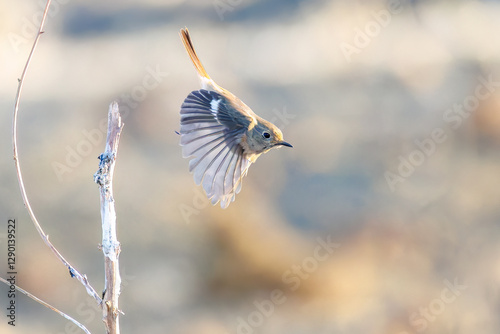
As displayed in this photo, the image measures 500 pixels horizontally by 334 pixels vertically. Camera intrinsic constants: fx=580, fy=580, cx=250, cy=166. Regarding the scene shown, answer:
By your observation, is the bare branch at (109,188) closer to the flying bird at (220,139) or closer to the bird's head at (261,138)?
the flying bird at (220,139)

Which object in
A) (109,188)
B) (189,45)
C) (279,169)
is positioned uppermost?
(189,45)

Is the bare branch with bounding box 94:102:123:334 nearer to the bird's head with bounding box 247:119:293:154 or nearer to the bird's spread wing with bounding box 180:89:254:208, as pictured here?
the bird's spread wing with bounding box 180:89:254:208

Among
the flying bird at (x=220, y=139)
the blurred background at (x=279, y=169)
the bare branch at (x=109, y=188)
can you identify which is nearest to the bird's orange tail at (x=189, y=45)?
the flying bird at (x=220, y=139)

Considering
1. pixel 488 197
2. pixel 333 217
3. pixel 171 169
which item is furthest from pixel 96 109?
pixel 488 197

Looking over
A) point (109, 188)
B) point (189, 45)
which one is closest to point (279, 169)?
point (189, 45)

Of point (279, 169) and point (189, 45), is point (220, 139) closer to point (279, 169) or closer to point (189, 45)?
point (189, 45)

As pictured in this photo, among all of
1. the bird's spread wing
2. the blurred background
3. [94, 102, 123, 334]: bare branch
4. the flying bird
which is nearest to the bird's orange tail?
the flying bird

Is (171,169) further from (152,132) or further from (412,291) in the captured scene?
(412,291)
